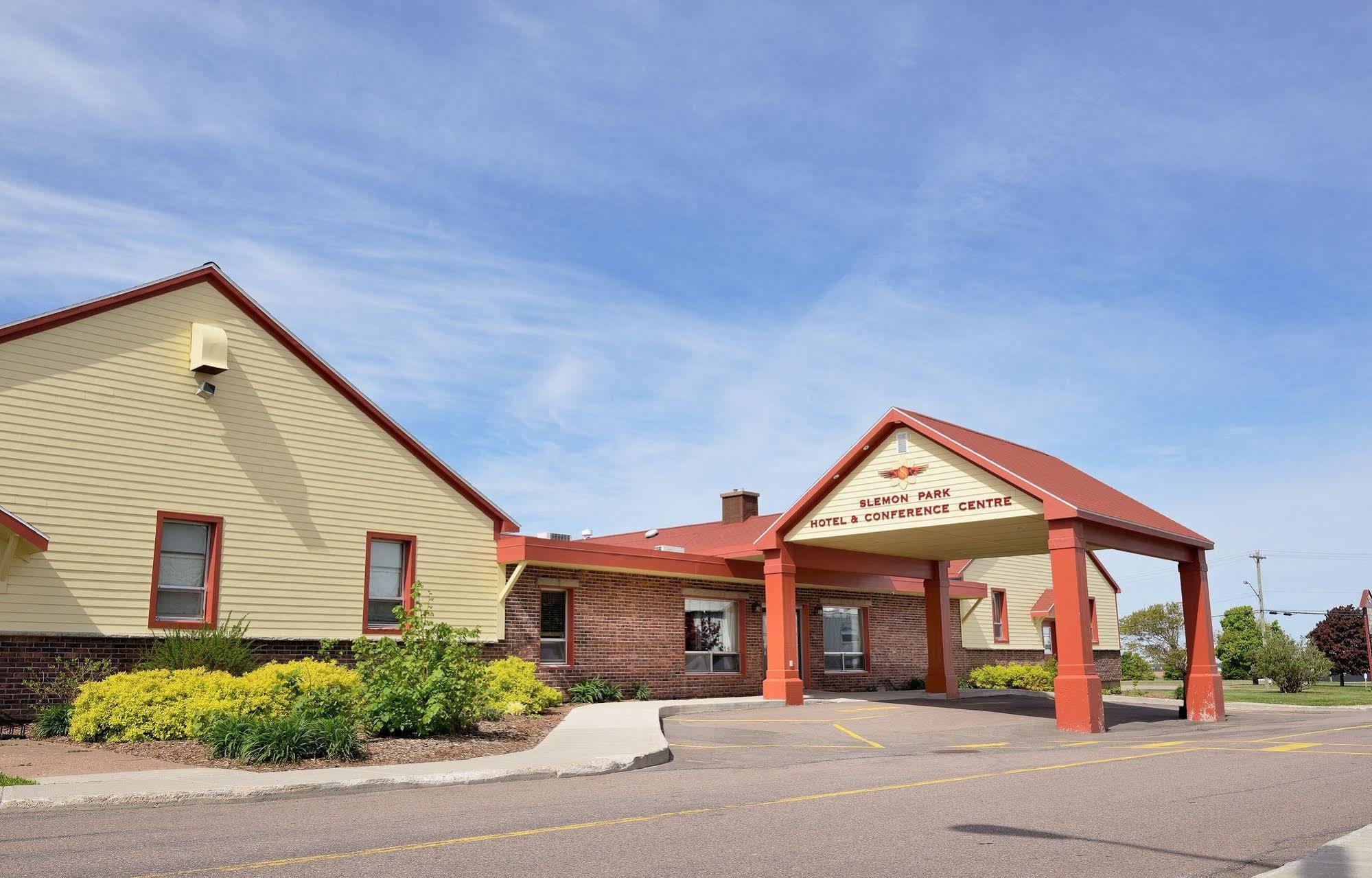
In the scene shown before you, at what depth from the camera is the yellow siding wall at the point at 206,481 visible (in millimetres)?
16891

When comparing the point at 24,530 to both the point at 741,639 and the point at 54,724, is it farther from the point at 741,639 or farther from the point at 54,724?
the point at 741,639

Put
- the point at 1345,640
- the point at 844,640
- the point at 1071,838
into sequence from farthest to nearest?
the point at 1345,640 < the point at 844,640 < the point at 1071,838

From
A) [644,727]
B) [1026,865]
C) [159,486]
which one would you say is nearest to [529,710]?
[644,727]

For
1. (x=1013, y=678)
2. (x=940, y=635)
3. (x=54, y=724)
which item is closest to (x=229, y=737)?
(x=54, y=724)

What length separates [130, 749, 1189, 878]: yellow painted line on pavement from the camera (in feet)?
22.9

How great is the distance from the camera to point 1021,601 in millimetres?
38906

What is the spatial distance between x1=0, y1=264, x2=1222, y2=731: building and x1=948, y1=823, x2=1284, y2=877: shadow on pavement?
38.6 ft

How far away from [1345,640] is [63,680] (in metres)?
74.4

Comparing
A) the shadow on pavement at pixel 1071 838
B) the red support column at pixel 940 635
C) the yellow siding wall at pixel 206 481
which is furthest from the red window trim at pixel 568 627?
the shadow on pavement at pixel 1071 838

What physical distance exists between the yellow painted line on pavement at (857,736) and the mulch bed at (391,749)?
5145 millimetres

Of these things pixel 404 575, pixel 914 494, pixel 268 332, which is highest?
pixel 268 332

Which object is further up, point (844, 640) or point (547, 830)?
point (844, 640)

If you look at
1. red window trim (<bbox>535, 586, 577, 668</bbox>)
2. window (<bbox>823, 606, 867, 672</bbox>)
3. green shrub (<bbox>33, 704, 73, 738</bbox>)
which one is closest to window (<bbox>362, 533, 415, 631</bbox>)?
red window trim (<bbox>535, 586, 577, 668</bbox>)

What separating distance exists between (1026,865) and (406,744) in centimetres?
918
